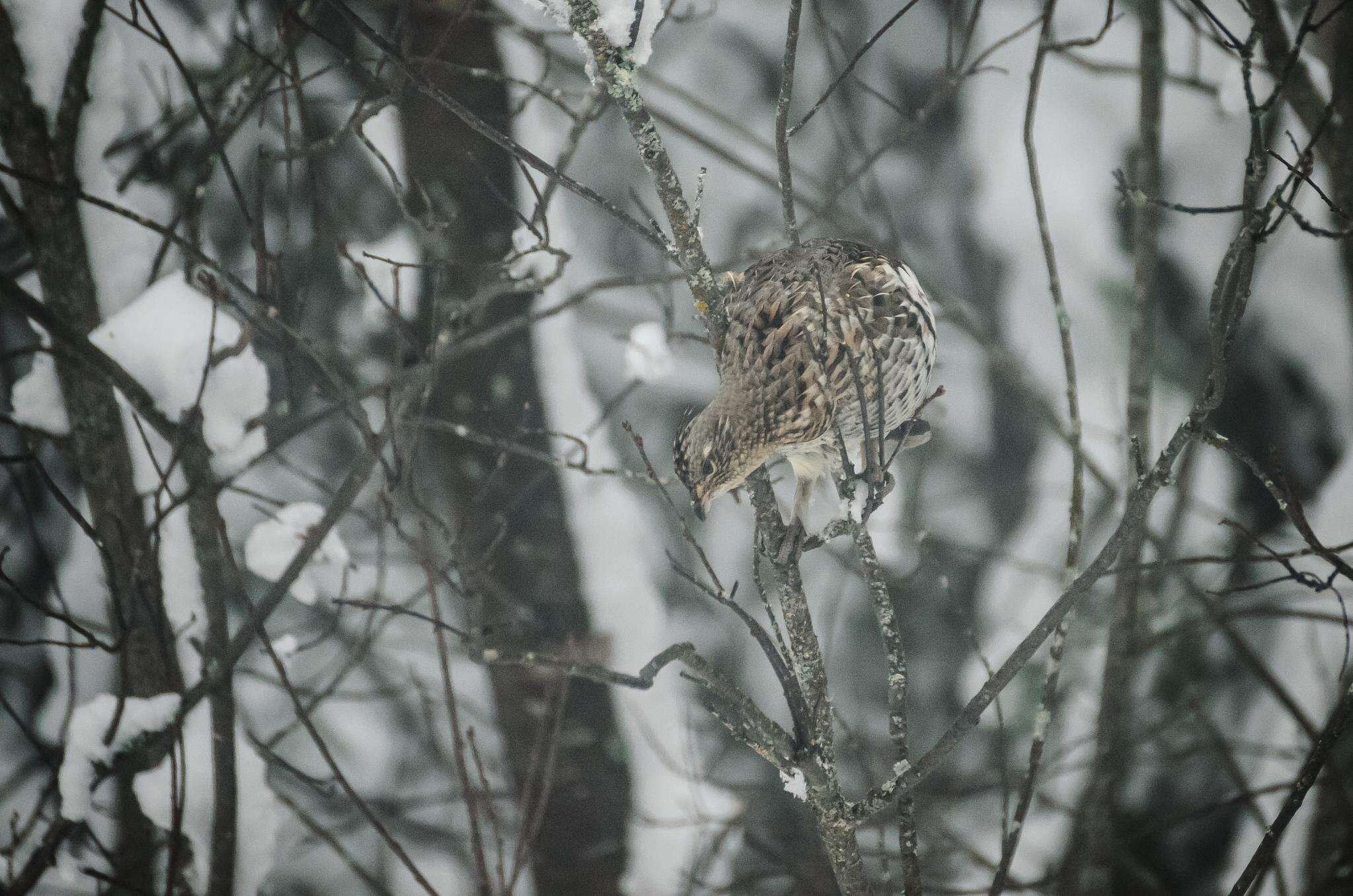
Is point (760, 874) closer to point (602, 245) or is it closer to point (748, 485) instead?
point (748, 485)

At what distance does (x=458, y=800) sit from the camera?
188 inches

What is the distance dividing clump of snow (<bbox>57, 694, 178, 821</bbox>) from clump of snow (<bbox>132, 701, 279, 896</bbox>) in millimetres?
121

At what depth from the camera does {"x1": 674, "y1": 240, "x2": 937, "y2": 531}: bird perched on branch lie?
6.55ft

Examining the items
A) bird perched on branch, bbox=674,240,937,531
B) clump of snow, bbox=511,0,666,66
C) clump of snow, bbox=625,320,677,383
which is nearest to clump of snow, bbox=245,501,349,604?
clump of snow, bbox=625,320,677,383

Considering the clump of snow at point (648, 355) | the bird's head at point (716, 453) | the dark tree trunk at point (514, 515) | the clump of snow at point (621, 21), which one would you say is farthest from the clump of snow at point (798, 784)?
the dark tree trunk at point (514, 515)

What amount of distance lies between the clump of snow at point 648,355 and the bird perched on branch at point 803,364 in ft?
2.81

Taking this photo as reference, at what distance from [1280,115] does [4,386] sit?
4909 mm

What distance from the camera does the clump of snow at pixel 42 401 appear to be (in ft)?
7.93

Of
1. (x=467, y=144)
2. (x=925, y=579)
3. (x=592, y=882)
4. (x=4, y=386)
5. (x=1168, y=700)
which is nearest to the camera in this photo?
(x=4, y=386)

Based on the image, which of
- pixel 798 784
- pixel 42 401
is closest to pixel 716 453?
pixel 798 784

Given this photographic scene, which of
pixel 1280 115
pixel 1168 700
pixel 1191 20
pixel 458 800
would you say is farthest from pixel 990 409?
pixel 458 800

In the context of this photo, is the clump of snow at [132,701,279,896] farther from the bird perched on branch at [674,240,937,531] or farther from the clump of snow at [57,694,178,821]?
the bird perched on branch at [674,240,937,531]

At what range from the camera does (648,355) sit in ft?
10.1

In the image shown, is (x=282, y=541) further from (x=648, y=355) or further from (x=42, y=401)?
(x=648, y=355)
